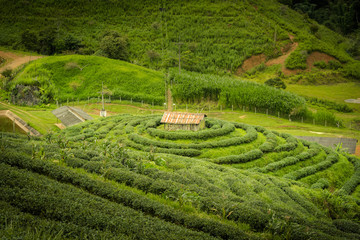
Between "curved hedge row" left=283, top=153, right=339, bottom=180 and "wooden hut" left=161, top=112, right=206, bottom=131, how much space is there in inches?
433

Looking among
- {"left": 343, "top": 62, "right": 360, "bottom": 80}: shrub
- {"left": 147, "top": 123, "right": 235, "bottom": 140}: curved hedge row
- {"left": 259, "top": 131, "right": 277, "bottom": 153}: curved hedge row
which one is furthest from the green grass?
{"left": 147, "top": 123, "right": 235, "bottom": 140}: curved hedge row

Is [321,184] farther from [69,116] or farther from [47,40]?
[47,40]

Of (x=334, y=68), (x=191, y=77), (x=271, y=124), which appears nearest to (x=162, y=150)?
(x=271, y=124)

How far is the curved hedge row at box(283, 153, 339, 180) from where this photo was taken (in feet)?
84.6

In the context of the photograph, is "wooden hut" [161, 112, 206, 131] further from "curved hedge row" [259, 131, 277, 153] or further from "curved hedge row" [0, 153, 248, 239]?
"curved hedge row" [0, 153, 248, 239]

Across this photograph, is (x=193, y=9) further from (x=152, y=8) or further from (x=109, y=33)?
(x=109, y=33)

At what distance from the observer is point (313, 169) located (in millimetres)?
27031

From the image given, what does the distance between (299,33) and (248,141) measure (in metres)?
81.6

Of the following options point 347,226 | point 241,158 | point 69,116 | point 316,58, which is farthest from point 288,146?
point 316,58

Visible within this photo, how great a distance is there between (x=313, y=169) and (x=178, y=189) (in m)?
17.6

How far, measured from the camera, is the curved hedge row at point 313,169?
25.8 metres

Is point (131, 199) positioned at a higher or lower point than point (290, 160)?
higher

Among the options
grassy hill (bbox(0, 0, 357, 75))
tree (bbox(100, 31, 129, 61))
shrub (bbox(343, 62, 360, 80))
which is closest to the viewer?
tree (bbox(100, 31, 129, 61))

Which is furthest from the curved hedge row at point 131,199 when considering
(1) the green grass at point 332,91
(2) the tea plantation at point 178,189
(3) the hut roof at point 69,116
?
(1) the green grass at point 332,91
